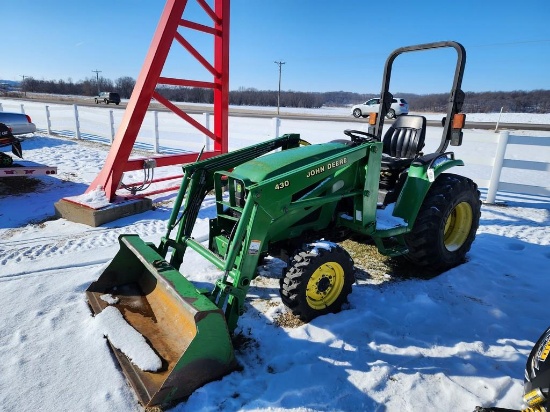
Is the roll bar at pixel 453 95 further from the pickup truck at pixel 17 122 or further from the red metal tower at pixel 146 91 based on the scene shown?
the pickup truck at pixel 17 122

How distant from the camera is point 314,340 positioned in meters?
2.86

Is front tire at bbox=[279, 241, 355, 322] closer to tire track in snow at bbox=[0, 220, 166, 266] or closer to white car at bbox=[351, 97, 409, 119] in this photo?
tire track in snow at bbox=[0, 220, 166, 266]

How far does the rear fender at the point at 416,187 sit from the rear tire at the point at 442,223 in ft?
0.48

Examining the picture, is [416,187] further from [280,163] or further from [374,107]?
[374,107]

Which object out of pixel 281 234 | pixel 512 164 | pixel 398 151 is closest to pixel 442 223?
pixel 398 151

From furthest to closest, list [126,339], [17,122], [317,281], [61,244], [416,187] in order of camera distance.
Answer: [17,122] → [61,244] → [416,187] → [317,281] → [126,339]

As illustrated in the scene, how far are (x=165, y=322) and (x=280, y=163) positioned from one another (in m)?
1.63

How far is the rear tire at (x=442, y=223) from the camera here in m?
3.79

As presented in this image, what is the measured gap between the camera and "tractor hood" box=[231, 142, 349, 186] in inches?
121

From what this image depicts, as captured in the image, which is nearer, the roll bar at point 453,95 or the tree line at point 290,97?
the roll bar at point 453,95

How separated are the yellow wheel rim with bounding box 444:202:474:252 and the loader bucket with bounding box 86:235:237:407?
3.16 m

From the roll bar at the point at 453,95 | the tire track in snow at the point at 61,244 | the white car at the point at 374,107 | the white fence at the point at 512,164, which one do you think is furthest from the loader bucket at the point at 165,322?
the white car at the point at 374,107

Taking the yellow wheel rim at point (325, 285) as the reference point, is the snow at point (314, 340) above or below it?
below

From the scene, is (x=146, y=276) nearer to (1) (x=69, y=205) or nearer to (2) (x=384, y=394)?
(2) (x=384, y=394)
